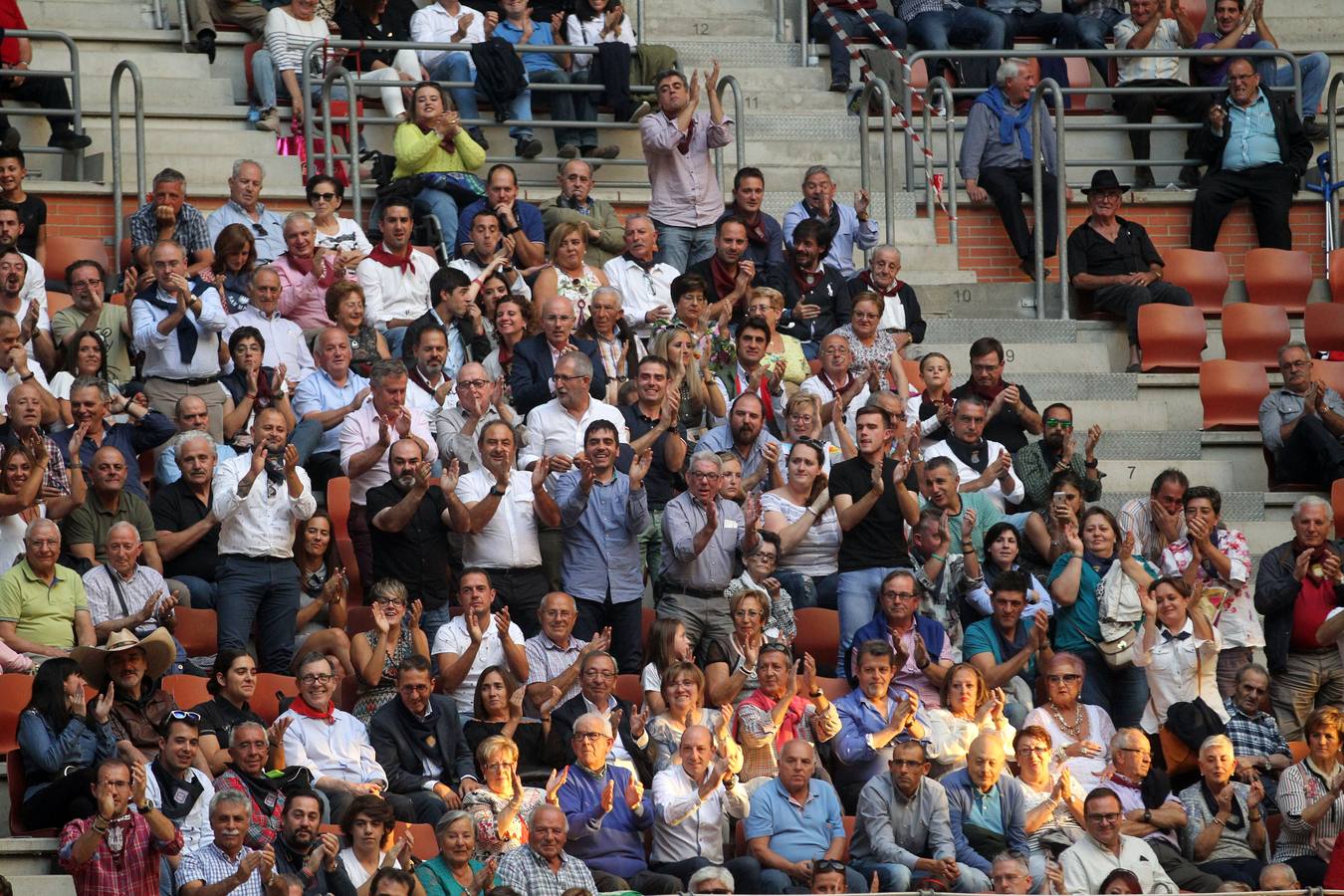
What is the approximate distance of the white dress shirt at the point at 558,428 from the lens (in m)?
15.0

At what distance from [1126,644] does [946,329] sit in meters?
3.47

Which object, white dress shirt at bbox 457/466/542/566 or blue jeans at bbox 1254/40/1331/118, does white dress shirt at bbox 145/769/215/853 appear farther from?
blue jeans at bbox 1254/40/1331/118

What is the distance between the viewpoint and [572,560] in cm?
1441

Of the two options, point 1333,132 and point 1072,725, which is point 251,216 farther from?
point 1333,132

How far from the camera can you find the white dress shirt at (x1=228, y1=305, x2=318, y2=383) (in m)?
15.5

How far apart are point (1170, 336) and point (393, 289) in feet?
16.5

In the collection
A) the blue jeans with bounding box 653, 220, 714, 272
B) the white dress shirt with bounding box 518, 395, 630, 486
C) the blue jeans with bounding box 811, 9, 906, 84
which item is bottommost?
the white dress shirt with bounding box 518, 395, 630, 486

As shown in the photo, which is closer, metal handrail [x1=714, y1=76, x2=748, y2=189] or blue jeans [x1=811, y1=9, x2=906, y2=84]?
metal handrail [x1=714, y1=76, x2=748, y2=189]

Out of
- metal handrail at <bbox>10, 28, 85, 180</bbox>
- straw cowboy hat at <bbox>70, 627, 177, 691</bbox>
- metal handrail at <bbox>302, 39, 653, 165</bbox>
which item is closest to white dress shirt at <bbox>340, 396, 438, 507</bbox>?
straw cowboy hat at <bbox>70, 627, 177, 691</bbox>

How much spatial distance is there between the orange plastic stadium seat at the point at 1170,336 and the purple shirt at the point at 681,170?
2.86m

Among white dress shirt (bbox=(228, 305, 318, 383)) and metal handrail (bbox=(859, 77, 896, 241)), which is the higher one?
metal handrail (bbox=(859, 77, 896, 241))

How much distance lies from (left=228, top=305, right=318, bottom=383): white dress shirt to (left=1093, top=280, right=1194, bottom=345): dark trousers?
5.40 meters

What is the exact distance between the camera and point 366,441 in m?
14.8

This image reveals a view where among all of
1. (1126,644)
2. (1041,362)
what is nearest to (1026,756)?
(1126,644)
